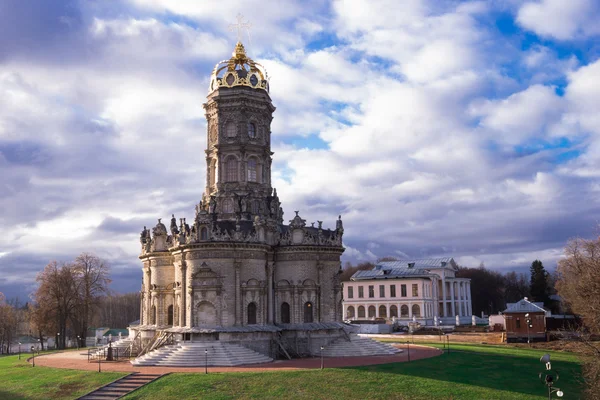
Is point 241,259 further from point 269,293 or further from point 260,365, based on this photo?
point 260,365

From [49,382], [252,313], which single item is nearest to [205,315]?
[252,313]

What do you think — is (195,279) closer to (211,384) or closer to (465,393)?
(211,384)

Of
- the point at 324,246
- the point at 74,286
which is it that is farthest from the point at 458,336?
the point at 74,286

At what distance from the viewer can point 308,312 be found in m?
51.4

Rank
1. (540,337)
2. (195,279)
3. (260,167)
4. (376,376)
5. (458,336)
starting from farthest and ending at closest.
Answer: (458,336), (540,337), (260,167), (195,279), (376,376)

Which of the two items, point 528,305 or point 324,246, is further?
point 528,305

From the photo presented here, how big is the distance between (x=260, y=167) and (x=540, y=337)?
33665 millimetres

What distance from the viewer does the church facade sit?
47.2 meters

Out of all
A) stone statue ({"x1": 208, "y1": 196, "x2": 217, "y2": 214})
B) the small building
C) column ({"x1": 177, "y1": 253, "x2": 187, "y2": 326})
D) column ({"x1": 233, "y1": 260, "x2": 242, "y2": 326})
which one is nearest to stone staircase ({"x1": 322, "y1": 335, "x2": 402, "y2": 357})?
column ({"x1": 233, "y1": 260, "x2": 242, "y2": 326})

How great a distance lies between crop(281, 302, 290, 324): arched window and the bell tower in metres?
8.22

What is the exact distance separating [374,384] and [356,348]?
13135 mm

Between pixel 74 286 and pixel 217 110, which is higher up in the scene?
pixel 217 110

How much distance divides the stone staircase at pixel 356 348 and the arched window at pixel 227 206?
14.4 m

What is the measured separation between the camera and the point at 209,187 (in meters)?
56.1
